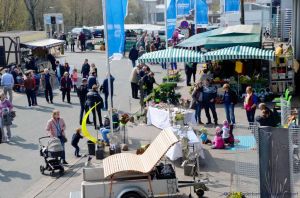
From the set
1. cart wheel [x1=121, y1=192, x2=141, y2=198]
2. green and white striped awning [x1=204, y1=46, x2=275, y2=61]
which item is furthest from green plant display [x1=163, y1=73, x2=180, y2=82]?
cart wheel [x1=121, y1=192, x2=141, y2=198]

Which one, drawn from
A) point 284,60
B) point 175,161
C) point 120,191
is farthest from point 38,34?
point 120,191

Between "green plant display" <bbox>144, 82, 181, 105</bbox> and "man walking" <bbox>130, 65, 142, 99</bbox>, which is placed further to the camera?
"man walking" <bbox>130, 65, 142, 99</bbox>

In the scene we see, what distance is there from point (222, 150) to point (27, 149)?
19.1 ft

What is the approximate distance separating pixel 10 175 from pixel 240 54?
1069 cm

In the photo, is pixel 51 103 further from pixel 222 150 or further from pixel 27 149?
→ pixel 222 150

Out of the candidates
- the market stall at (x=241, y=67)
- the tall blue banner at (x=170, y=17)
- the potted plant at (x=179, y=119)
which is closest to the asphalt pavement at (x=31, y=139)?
the potted plant at (x=179, y=119)

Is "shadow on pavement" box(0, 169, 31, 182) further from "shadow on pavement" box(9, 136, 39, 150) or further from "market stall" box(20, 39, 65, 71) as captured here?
"market stall" box(20, 39, 65, 71)

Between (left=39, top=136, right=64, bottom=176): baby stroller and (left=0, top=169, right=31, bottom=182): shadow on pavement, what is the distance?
451mm

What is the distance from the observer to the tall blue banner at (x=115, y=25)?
15508 mm

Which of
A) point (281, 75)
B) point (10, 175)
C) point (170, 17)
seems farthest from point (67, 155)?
point (170, 17)

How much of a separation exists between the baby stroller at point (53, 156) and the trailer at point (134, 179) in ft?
8.82

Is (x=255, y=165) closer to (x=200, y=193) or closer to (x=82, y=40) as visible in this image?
(x=200, y=193)

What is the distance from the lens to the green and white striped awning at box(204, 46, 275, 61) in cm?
2125

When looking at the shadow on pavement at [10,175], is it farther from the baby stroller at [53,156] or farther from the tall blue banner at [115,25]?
the tall blue banner at [115,25]
